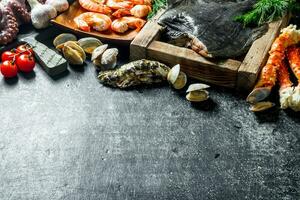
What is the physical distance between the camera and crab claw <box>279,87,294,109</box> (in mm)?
3283

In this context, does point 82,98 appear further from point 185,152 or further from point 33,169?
point 185,152

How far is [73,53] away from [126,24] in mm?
569

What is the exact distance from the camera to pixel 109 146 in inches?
122

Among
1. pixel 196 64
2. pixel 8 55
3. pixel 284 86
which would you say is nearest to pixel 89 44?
pixel 8 55

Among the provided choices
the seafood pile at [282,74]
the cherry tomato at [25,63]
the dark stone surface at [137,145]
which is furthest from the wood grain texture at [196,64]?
the cherry tomato at [25,63]

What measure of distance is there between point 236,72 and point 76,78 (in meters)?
1.38

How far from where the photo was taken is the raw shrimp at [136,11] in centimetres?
407

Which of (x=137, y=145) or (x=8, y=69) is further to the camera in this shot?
(x=8, y=69)

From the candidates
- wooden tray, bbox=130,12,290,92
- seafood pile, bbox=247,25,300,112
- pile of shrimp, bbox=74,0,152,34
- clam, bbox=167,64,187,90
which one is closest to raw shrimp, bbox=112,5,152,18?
pile of shrimp, bbox=74,0,152,34

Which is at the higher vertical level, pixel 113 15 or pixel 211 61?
pixel 211 61

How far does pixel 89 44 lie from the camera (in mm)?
3855

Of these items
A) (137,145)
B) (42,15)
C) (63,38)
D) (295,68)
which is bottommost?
(137,145)

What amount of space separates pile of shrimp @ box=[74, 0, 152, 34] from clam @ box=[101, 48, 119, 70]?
30cm

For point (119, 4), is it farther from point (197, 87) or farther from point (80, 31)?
point (197, 87)
